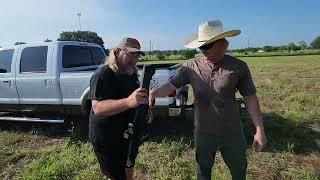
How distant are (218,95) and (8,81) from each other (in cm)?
605

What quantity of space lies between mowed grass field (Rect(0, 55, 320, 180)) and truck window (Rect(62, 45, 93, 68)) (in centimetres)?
127

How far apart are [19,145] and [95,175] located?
8.35 ft

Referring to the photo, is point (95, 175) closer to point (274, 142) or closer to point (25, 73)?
point (274, 142)

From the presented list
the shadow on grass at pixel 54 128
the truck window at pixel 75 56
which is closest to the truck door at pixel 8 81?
the shadow on grass at pixel 54 128

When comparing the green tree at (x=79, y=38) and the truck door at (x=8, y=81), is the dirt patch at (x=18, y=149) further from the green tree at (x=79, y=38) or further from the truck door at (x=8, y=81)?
the green tree at (x=79, y=38)

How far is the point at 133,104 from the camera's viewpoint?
3.04 m

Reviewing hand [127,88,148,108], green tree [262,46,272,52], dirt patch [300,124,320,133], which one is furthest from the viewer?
green tree [262,46,272,52]

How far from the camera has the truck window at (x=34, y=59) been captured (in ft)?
26.2

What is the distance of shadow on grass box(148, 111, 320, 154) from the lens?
21.1ft

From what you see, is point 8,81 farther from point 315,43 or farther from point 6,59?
point 315,43

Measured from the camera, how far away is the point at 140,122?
10.8 ft

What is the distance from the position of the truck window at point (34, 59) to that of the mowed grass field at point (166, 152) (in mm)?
1213

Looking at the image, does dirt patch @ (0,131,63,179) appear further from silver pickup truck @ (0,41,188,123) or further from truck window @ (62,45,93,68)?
truck window @ (62,45,93,68)

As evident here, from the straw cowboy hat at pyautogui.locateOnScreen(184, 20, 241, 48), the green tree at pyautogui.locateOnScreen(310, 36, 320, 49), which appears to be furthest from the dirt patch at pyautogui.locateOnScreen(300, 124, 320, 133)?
the green tree at pyautogui.locateOnScreen(310, 36, 320, 49)
